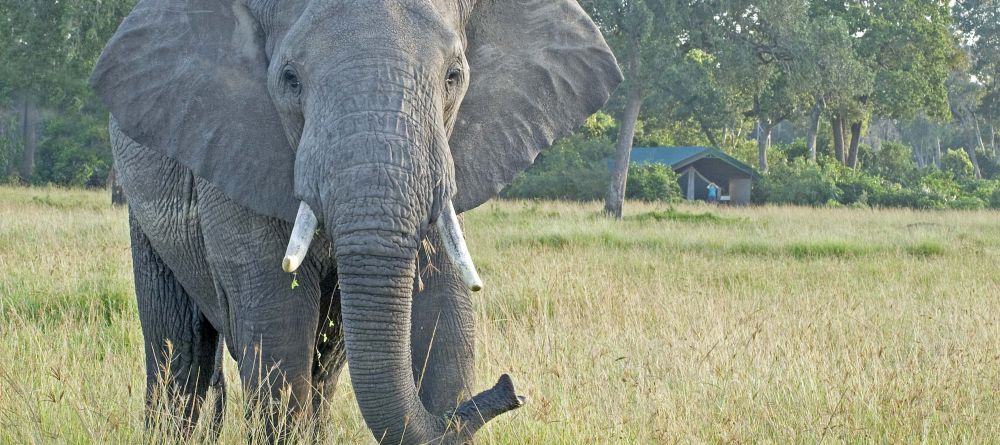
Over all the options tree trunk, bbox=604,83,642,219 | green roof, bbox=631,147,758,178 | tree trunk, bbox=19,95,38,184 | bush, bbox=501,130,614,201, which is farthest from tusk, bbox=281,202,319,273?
tree trunk, bbox=19,95,38,184

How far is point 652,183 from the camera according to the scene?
124 ft

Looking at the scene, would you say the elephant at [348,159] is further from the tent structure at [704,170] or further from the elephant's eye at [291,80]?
the tent structure at [704,170]

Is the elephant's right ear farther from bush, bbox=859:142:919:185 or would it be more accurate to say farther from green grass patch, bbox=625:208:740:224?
bush, bbox=859:142:919:185

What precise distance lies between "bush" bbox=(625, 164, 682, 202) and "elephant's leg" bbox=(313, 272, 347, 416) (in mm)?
33217

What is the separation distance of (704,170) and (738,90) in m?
13.2

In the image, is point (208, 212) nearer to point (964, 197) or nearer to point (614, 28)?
point (614, 28)

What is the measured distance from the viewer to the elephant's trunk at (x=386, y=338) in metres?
2.89

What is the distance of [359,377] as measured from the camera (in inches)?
121

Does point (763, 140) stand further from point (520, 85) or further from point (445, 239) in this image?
point (445, 239)

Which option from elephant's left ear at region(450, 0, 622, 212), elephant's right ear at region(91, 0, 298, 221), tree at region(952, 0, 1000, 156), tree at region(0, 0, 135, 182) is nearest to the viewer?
elephant's right ear at region(91, 0, 298, 221)

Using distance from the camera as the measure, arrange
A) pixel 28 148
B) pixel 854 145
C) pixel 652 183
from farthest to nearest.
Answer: pixel 854 145 → pixel 28 148 → pixel 652 183

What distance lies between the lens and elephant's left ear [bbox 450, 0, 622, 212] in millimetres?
3566

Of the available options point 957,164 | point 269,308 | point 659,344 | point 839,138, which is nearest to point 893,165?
point 839,138

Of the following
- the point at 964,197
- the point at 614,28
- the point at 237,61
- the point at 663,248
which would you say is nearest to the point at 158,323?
the point at 237,61
